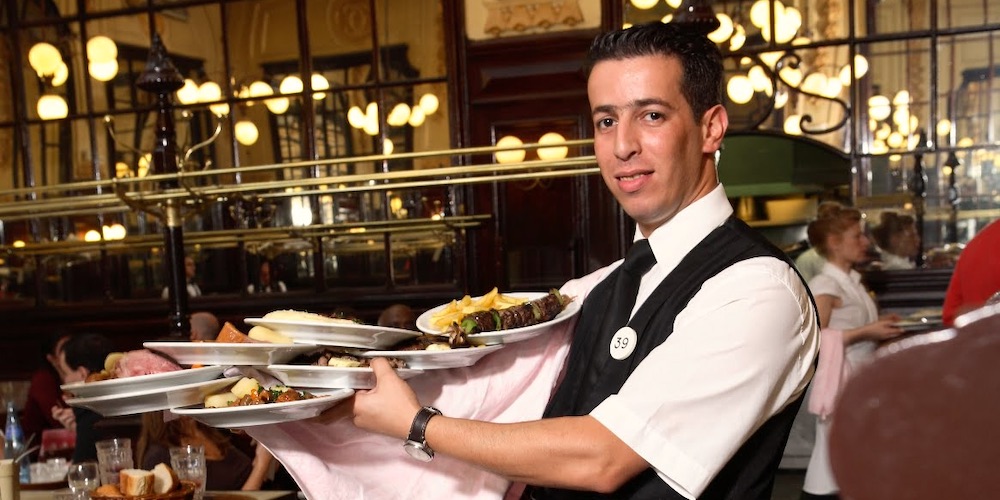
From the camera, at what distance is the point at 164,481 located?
225cm

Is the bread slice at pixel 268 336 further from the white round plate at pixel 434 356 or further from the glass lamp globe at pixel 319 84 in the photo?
the glass lamp globe at pixel 319 84

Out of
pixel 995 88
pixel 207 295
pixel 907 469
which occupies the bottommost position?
pixel 207 295

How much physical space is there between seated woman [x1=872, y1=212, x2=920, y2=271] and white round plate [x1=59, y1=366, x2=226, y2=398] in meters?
4.27

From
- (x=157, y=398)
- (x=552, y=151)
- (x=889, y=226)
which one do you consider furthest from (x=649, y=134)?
(x=889, y=226)

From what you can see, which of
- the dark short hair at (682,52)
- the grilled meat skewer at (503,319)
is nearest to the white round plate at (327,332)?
the grilled meat skewer at (503,319)

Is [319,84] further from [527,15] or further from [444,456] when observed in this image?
[444,456]

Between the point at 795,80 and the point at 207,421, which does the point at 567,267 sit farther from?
the point at 207,421

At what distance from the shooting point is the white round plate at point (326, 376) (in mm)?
1399

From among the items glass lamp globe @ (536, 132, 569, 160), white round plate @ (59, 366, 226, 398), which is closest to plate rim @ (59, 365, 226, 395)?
white round plate @ (59, 366, 226, 398)

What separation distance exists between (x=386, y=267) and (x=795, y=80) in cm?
264

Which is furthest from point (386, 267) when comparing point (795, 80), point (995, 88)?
point (995, 88)

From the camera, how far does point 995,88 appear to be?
4.70m

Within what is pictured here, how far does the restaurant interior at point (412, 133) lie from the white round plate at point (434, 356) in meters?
2.90

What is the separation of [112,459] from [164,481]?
0.57 meters
